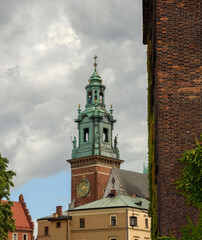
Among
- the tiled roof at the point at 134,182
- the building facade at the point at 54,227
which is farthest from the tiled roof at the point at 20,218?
the tiled roof at the point at 134,182

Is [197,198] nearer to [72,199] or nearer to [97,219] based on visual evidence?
[97,219]

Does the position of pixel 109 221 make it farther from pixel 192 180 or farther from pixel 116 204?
pixel 192 180

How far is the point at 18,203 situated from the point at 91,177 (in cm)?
1923

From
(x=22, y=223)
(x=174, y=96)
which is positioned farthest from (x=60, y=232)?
(x=174, y=96)

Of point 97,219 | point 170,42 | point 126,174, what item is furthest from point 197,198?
point 126,174

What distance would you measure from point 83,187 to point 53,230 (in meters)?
31.4

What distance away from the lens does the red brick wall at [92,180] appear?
110625mm

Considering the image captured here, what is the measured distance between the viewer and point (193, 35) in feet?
56.1

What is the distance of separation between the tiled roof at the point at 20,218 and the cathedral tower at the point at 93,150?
1737cm

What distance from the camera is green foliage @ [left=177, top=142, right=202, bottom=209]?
16.0 m

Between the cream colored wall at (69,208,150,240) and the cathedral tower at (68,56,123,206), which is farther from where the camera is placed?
the cathedral tower at (68,56,123,206)

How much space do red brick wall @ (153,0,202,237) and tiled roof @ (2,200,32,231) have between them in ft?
260

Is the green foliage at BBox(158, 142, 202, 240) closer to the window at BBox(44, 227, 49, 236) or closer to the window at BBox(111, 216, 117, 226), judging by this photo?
the window at BBox(111, 216, 117, 226)

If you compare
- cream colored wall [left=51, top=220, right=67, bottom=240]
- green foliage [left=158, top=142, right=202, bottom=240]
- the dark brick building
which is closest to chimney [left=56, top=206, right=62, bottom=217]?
cream colored wall [left=51, top=220, right=67, bottom=240]
